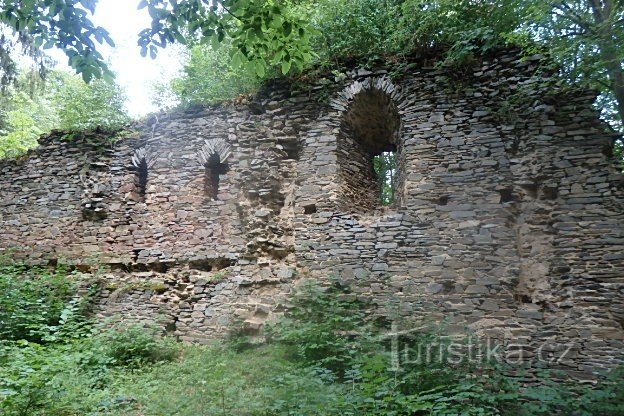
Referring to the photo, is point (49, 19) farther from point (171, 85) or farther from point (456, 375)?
point (171, 85)

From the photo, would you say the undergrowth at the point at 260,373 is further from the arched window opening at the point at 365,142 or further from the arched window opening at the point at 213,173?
the arched window opening at the point at 213,173

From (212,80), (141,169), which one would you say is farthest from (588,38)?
(141,169)

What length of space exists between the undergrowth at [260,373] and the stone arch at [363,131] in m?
1.90

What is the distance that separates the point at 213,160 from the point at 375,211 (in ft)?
11.0

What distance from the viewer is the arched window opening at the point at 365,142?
775cm

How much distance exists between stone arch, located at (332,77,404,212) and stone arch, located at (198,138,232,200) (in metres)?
2.21

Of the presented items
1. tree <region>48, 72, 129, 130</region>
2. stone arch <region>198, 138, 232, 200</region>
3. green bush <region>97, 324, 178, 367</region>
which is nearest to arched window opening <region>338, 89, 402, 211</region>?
stone arch <region>198, 138, 232, 200</region>

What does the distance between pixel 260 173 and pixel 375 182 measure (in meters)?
2.21

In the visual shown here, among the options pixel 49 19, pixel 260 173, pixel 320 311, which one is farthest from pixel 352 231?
pixel 49 19

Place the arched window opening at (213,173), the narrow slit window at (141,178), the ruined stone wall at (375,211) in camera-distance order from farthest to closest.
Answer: the narrow slit window at (141,178)
the arched window opening at (213,173)
the ruined stone wall at (375,211)

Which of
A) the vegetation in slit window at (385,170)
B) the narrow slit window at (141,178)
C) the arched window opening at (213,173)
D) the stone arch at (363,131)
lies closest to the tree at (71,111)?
the narrow slit window at (141,178)

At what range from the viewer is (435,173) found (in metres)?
6.95

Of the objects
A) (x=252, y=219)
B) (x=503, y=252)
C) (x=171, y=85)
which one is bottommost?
(x=503, y=252)

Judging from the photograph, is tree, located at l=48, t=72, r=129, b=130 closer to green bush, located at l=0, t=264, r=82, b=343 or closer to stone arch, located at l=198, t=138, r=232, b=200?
stone arch, located at l=198, t=138, r=232, b=200
